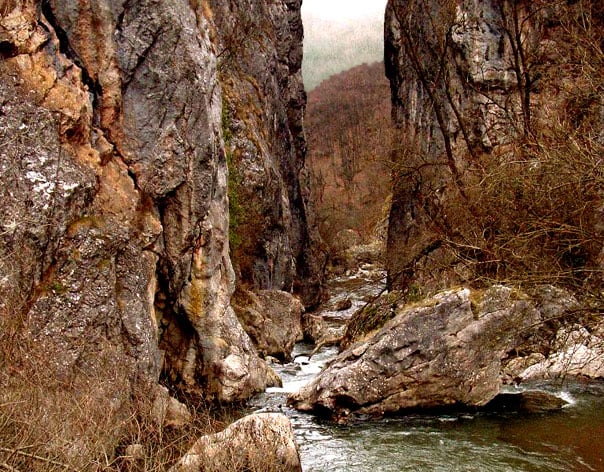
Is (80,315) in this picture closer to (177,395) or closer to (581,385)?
(177,395)

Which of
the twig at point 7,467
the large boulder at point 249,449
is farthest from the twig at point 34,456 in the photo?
the large boulder at point 249,449

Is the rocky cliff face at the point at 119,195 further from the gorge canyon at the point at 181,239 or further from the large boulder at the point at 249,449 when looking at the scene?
Result: the large boulder at the point at 249,449

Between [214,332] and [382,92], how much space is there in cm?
9268

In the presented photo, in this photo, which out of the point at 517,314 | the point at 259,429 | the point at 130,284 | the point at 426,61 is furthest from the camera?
the point at 426,61

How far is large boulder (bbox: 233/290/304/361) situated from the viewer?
22.4 meters

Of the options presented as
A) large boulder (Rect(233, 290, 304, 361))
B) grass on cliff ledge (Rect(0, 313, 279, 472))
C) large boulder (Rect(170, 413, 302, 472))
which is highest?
grass on cliff ledge (Rect(0, 313, 279, 472))

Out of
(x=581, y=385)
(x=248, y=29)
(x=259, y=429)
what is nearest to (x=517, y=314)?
(x=581, y=385)

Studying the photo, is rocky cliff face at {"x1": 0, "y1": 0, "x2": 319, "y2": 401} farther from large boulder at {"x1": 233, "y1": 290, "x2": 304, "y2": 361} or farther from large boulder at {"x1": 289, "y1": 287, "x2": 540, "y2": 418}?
large boulder at {"x1": 233, "y1": 290, "x2": 304, "y2": 361}

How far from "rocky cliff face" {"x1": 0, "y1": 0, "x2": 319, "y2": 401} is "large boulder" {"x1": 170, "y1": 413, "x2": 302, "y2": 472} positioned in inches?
114

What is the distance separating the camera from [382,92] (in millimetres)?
103875

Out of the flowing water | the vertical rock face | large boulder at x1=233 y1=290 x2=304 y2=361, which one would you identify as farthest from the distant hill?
the flowing water

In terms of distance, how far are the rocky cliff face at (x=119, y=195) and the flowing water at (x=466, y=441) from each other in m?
3.27

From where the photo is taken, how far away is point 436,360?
13.8 m

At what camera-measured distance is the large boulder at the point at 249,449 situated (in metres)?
7.89
